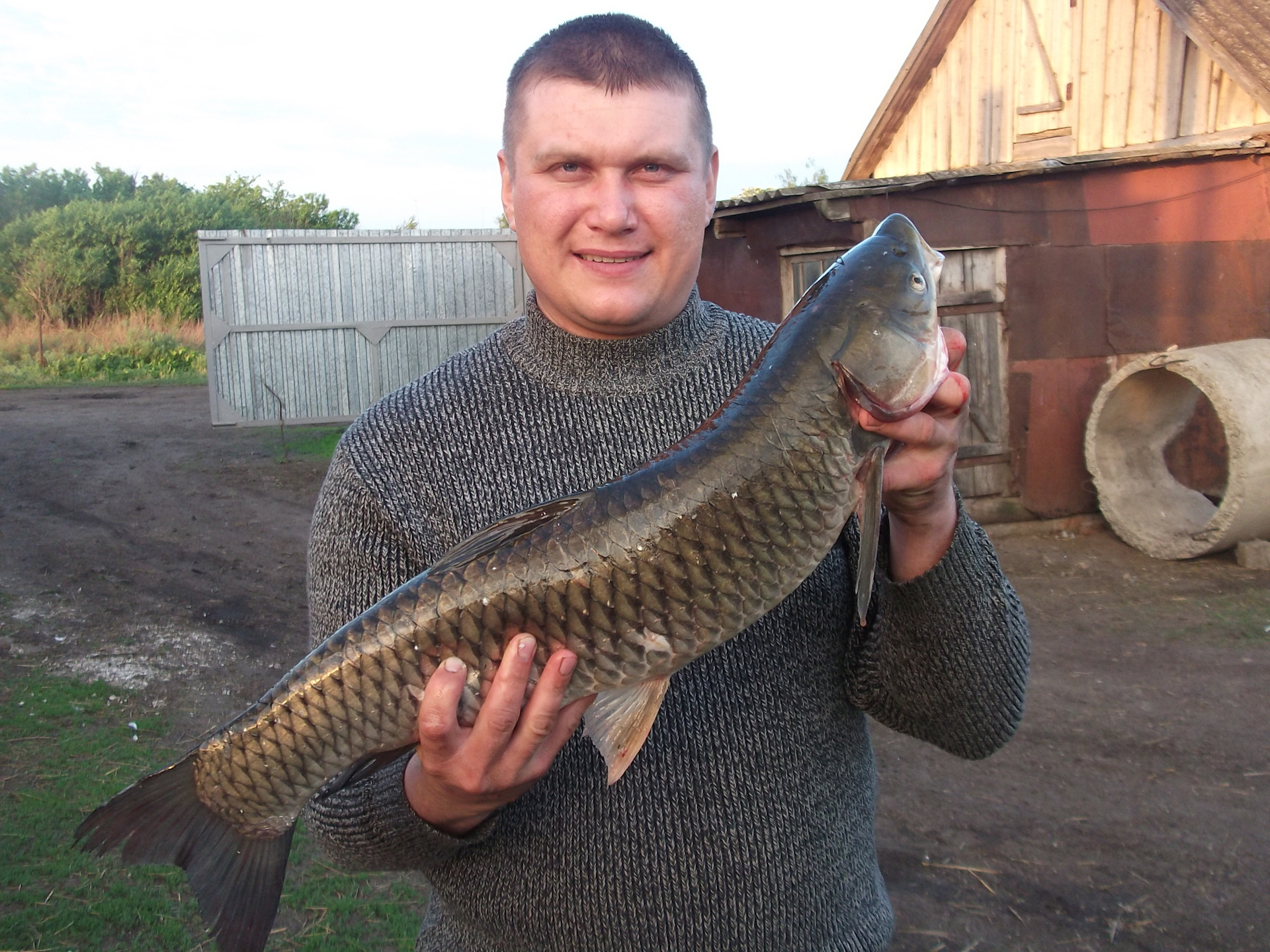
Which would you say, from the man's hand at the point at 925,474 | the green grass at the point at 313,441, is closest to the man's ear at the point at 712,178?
the man's hand at the point at 925,474

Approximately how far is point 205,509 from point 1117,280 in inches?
422

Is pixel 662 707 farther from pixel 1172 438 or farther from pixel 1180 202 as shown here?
pixel 1180 202

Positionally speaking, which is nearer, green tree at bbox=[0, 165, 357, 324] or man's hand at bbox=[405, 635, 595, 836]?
man's hand at bbox=[405, 635, 595, 836]

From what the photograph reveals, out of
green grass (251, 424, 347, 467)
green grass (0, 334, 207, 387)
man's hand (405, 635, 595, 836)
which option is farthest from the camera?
green grass (0, 334, 207, 387)

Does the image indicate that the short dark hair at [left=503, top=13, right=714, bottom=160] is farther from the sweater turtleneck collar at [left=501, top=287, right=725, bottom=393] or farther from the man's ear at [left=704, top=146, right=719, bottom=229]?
the sweater turtleneck collar at [left=501, top=287, right=725, bottom=393]

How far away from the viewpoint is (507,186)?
7.73 ft

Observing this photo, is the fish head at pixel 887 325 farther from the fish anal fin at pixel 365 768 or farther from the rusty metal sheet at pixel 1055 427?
the rusty metal sheet at pixel 1055 427

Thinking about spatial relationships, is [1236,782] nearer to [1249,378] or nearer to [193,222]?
[1249,378]

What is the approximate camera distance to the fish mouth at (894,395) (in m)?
1.93

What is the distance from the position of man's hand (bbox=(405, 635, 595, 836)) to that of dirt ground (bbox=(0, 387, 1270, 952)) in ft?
9.81

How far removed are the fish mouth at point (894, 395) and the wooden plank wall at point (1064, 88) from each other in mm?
11544

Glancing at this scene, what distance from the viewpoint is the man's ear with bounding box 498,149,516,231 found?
2.29 meters

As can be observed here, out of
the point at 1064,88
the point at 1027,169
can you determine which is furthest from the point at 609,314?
the point at 1064,88

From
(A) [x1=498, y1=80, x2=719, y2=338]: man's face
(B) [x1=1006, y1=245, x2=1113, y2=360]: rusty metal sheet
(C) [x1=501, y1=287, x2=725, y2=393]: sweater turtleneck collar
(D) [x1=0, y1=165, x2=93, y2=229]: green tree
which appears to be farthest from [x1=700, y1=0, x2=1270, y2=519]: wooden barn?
(D) [x1=0, y1=165, x2=93, y2=229]: green tree
